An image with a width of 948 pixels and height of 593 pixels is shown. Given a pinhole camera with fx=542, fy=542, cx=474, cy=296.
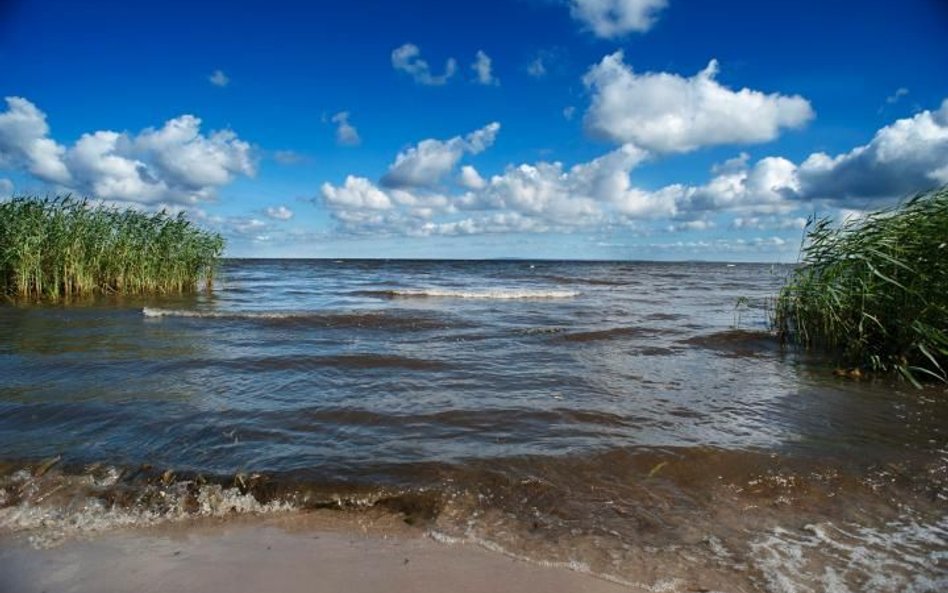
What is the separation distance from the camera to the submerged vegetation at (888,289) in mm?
7332

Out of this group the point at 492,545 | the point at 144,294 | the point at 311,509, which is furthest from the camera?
the point at 144,294

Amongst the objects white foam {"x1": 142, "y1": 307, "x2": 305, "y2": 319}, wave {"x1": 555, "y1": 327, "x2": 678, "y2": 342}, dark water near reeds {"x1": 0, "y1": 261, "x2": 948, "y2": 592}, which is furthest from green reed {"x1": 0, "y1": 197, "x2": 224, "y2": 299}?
wave {"x1": 555, "y1": 327, "x2": 678, "y2": 342}

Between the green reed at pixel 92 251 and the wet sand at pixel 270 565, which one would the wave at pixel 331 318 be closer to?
the green reed at pixel 92 251

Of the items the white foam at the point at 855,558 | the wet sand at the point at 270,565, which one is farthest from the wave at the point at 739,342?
the wet sand at the point at 270,565

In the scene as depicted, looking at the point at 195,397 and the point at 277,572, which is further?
the point at 195,397

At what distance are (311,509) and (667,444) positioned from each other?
10.8 feet

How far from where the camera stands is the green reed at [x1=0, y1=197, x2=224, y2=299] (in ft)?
57.6

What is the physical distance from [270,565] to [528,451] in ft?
8.28

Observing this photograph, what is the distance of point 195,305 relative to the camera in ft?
59.6

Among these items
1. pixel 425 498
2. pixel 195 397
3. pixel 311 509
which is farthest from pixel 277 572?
pixel 195 397

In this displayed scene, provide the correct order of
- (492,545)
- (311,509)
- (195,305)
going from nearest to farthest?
1. (492,545)
2. (311,509)
3. (195,305)

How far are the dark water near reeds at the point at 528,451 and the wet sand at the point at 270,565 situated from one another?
0.22m

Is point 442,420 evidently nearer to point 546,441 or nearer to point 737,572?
point 546,441

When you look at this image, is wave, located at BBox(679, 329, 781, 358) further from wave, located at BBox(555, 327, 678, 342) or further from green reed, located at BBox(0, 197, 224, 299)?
green reed, located at BBox(0, 197, 224, 299)
